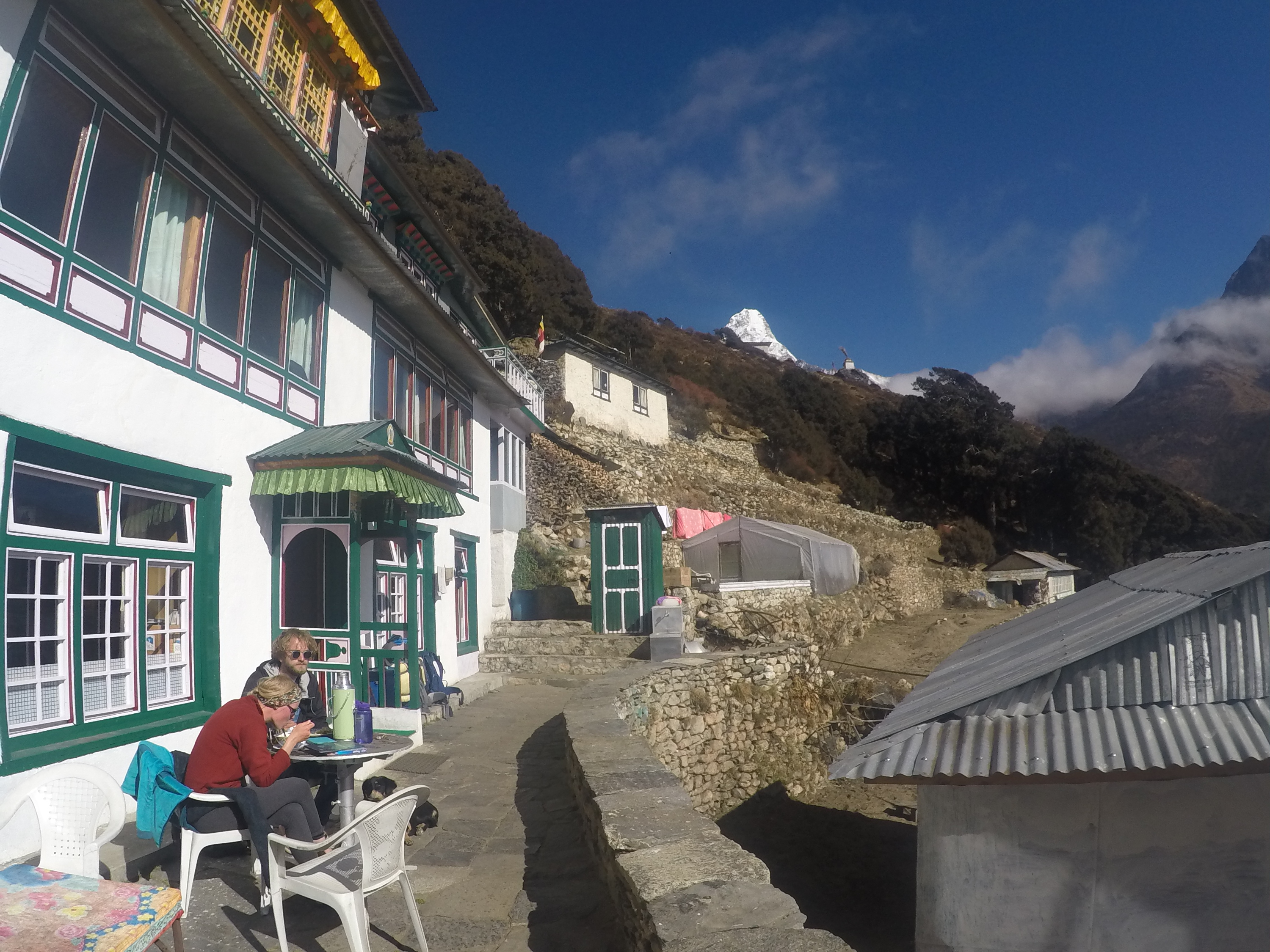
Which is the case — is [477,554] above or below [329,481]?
below

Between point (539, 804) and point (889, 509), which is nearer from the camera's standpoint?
point (539, 804)

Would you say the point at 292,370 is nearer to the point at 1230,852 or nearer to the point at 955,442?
the point at 1230,852

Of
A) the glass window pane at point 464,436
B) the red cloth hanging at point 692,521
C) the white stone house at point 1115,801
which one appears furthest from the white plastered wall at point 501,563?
the white stone house at point 1115,801

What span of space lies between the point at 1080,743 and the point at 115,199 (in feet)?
23.4

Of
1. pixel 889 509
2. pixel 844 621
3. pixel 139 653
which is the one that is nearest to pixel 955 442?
pixel 889 509

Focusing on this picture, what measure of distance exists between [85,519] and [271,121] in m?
3.39

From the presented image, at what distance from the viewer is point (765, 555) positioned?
845 inches

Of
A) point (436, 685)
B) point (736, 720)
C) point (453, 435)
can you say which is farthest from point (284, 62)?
point (736, 720)

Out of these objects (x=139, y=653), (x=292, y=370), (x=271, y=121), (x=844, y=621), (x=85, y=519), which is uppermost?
(x=271, y=121)

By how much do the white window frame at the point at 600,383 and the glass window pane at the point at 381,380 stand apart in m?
19.3

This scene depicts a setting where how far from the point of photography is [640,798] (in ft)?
14.7

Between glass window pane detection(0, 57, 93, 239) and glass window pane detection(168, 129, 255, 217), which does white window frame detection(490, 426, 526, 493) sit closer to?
glass window pane detection(168, 129, 255, 217)

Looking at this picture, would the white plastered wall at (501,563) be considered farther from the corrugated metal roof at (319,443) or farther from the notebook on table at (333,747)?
the notebook on table at (333,747)

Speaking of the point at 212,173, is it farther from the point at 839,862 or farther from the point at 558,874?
the point at 839,862
